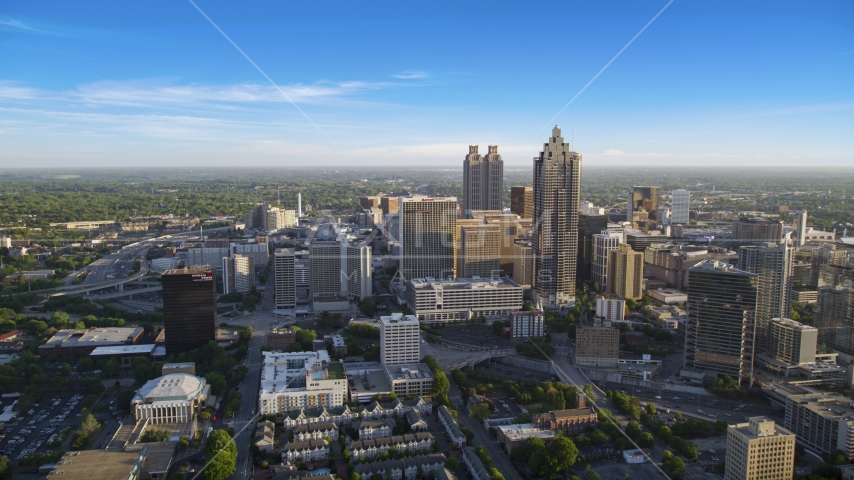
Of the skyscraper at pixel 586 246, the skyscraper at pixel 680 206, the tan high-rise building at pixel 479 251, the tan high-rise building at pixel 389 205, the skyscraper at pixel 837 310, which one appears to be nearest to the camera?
the skyscraper at pixel 837 310

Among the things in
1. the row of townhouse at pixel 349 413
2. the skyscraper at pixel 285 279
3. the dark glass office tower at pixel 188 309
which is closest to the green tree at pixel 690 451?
the row of townhouse at pixel 349 413

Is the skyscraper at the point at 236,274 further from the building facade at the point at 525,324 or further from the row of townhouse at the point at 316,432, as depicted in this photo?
the row of townhouse at the point at 316,432

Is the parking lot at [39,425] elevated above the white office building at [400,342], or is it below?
below

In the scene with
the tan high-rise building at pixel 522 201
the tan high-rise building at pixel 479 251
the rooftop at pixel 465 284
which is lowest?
the rooftop at pixel 465 284

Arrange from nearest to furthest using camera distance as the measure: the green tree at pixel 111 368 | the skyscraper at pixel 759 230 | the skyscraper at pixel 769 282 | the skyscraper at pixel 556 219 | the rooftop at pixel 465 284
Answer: the green tree at pixel 111 368 < the skyscraper at pixel 769 282 < the rooftop at pixel 465 284 < the skyscraper at pixel 556 219 < the skyscraper at pixel 759 230

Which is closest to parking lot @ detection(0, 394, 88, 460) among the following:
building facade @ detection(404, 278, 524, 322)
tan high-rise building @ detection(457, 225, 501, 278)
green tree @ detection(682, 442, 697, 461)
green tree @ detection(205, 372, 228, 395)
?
green tree @ detection(205, 372, 228, 395)

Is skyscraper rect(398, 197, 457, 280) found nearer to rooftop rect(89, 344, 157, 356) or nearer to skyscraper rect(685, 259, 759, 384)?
rooftop rect(89, 344, 157, 356)
